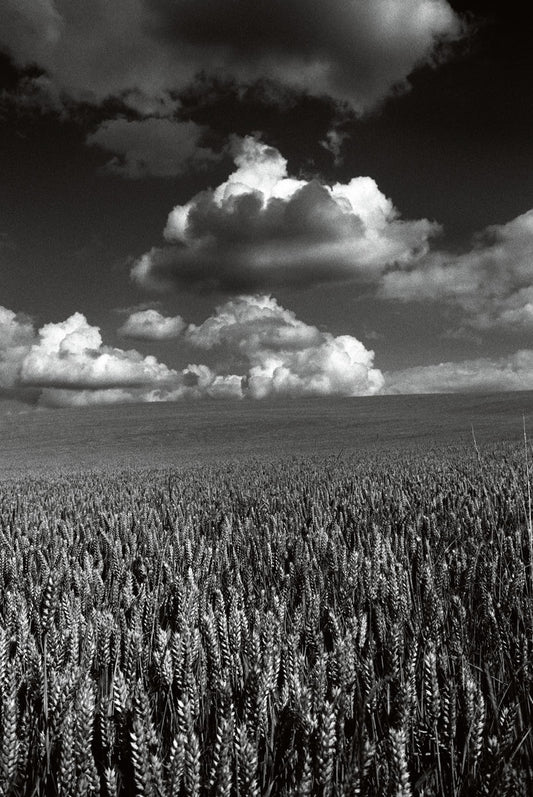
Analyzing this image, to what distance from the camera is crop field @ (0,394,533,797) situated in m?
1.31

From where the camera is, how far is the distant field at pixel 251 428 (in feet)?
95.1

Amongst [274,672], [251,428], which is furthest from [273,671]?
[251,428]

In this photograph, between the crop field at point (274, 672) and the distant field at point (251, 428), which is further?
the distant field at point (251, 428)

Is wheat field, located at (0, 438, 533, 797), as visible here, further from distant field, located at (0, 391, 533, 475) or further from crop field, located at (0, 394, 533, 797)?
distant field, located at (0, 391, 533, 475)

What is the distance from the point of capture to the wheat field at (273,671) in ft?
4.32

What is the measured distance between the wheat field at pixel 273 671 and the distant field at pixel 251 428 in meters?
20.5

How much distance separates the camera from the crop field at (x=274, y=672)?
1314 mm

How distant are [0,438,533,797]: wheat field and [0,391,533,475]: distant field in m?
20.5

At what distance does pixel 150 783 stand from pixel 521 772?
0.89 metres

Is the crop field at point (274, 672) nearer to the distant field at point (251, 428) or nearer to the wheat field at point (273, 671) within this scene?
the wheat field at point (273, 671)

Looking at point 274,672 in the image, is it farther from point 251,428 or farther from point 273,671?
point 251,428

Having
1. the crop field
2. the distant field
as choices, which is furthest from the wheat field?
the distant field

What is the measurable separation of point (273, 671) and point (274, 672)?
0.02m

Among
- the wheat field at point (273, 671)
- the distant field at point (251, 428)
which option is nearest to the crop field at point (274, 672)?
the wheat field at point (273, 671)
